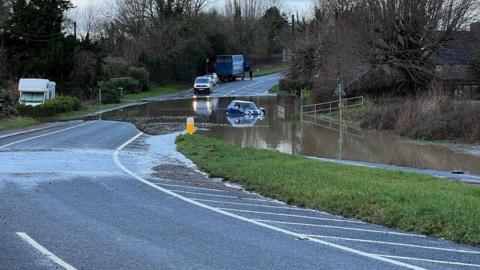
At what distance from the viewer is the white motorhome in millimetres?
46219

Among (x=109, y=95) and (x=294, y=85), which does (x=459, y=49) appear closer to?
(x=294, y=85)

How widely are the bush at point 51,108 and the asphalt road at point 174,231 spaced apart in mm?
29212

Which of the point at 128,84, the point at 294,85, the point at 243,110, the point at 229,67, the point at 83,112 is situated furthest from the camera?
the point at 229,67

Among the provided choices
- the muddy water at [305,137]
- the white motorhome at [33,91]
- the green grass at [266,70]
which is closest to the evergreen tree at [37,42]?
the white motorhome at [33,91]

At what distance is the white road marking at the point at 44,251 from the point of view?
23.0 ft

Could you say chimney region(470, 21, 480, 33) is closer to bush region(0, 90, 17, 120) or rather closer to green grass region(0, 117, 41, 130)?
green grass region(0, 117, 41, 130)

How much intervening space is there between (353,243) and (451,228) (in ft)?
5.72

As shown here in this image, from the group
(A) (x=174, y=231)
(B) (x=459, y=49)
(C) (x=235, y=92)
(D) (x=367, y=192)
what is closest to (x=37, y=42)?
(C) (x=235, y=92)

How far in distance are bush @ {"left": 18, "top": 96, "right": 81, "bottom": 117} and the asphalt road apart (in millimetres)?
29212

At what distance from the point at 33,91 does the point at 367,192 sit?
3907 centimetres

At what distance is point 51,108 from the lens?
149ft

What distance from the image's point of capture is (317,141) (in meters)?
31.7

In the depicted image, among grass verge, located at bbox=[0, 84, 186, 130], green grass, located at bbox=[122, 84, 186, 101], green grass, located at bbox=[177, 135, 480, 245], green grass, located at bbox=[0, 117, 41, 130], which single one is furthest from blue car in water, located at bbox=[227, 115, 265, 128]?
green grass, located at bbox=[122, 84, 186, 101]

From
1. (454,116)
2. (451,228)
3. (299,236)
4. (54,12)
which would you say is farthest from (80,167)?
(54,12)
